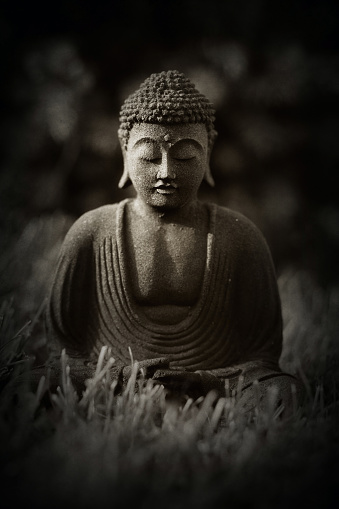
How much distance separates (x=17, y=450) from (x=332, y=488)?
3.00 feet

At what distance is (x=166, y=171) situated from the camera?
3033mm

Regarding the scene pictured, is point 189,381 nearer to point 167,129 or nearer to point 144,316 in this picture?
point 144,316

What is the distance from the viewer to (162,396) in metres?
2.80

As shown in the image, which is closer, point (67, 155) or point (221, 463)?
point (221, 463)

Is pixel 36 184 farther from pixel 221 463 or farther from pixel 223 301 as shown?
pixel 221 463

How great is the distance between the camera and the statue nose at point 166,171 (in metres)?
3.04

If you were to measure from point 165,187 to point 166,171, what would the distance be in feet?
0.23

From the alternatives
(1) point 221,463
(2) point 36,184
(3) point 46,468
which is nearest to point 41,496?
(3) point 46,468

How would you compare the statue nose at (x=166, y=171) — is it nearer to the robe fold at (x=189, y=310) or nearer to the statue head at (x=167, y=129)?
the statue head at (x=167, y=129)

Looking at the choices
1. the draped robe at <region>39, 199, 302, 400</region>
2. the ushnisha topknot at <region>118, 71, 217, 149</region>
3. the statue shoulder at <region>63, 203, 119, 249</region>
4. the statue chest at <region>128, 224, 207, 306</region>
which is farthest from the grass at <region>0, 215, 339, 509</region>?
the ushnisha topknot at <region>118, 71, 217, 149</region>

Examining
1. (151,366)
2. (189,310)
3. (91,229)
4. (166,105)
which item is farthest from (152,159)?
(151,366)

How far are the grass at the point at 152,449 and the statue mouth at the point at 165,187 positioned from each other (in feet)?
2.11

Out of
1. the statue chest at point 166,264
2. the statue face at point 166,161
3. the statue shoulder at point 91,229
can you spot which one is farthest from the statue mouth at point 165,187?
the statue shoulder at point 91,229

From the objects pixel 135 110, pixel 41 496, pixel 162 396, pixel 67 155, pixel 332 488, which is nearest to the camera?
pixel 41 496
